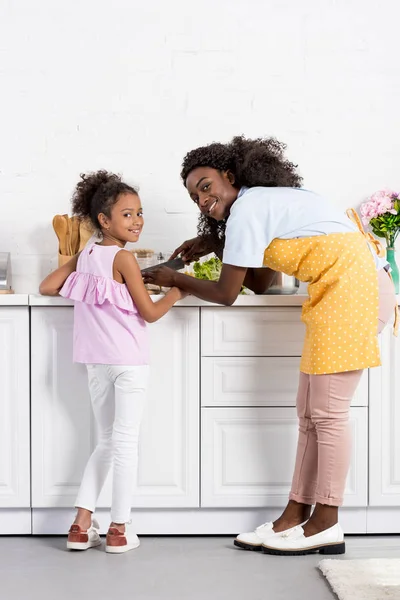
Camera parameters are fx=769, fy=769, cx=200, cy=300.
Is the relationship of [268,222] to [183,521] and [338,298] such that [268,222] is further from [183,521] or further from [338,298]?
[183,521]

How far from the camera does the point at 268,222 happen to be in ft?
7.27

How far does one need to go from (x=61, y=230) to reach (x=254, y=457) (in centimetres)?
104

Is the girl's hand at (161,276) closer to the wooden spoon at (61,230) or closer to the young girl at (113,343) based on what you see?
the young girl at (113,343)

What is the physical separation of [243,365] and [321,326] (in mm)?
364

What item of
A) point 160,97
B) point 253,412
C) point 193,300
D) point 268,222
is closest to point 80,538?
point 253,412

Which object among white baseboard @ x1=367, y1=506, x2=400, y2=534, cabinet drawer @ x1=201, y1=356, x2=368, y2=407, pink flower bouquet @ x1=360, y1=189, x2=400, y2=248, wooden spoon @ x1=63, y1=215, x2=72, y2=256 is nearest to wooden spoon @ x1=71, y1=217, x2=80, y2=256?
wooden spoon @ x1=63, y1=215, x2=72, y2=256

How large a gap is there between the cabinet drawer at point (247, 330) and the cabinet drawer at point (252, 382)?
0.03 metres

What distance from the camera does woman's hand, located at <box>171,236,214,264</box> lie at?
2.54 metres

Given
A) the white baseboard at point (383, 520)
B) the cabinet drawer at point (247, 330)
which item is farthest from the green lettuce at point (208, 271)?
the white baseboard at point (383, 520)

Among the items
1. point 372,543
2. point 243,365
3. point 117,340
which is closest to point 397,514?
point 372,543

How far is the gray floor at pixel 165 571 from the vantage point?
1960 millimetres

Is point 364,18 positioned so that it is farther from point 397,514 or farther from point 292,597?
point 292,597

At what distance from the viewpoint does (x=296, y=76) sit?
3.03 meters

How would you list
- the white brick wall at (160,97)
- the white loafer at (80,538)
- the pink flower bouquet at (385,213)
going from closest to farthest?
the white loafer at (80,538), the pink flower bouquet at (385,213), the white brick wall at (160,97)
